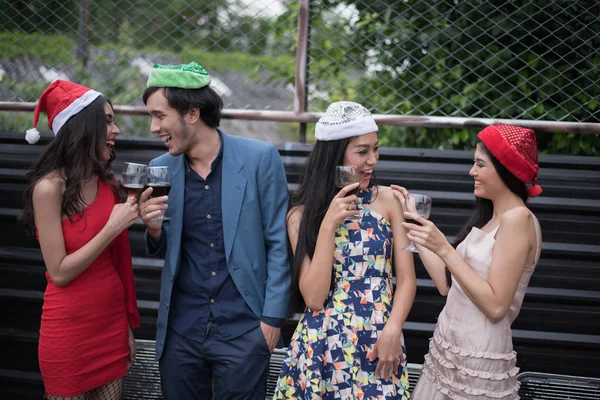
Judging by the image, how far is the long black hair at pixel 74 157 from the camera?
118 inches

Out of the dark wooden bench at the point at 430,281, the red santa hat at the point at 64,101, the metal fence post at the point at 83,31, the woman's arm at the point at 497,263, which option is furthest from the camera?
the metal fence post at the point at 83,31

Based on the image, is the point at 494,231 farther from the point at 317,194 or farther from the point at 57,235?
the point at 57,235

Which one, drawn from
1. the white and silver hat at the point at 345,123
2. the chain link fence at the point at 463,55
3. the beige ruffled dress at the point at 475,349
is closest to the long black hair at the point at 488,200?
the beige ruffled dress at the point at 475,349

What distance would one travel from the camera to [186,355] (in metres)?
2.93

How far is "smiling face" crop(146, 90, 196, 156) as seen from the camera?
2846mm

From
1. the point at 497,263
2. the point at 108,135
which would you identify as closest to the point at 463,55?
the point at 497,263

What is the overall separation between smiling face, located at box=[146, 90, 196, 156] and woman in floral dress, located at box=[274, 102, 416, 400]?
58 centimetres

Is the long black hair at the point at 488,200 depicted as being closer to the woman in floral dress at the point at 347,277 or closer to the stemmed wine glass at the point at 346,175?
the woman in floral dress at the point at 347,277

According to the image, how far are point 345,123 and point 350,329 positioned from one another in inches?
34.6

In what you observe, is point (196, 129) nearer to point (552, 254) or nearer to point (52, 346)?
point (52, 346)

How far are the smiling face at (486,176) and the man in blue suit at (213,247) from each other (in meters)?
0.87

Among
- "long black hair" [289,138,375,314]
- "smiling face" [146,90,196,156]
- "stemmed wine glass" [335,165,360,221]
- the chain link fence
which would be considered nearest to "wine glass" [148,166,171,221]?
"smiling face" [146,90,196,156]

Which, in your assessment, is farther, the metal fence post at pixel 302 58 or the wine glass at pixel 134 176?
the metal fence post at pixel 302 58

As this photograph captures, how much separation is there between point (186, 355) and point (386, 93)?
2813mm
